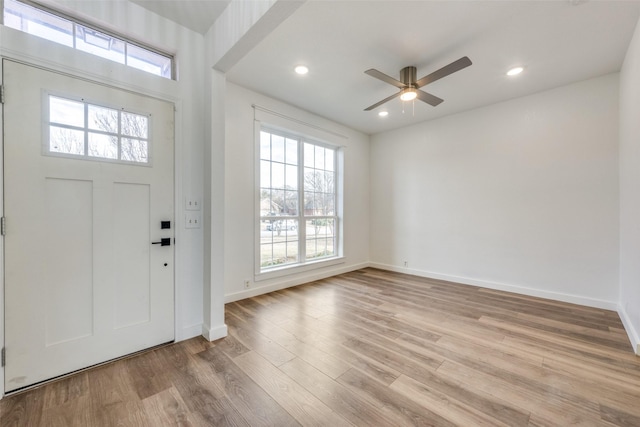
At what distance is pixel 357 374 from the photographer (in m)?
1.98

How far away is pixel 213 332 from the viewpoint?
247cm

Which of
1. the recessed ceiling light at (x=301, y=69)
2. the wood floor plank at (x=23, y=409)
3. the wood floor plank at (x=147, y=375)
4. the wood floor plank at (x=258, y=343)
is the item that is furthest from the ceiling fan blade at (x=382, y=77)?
the wood floor plank at (x=23, y=409)

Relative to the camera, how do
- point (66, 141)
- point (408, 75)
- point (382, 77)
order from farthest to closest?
point (408, 75) → point (382, 77) → point (66, 141)

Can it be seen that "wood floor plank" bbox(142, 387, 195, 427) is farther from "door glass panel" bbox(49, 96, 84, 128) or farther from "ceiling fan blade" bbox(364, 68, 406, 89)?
"ceiling fan blade" bbox(364, 68, 406, 89)

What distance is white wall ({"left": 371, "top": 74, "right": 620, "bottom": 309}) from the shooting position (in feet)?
10.9

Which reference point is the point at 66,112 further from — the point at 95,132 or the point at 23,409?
the point at 23,409

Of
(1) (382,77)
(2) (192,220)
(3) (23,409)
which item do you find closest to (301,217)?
(2) (192,220)

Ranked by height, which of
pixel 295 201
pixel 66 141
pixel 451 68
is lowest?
pixel 295 201

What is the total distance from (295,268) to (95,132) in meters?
3.09

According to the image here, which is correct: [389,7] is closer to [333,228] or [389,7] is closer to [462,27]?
[462,27]

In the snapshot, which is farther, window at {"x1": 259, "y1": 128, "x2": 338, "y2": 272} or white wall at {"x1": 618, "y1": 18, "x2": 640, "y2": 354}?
window at {"x1": 259, "y1": 128, "x2": 338, "y2": 272}

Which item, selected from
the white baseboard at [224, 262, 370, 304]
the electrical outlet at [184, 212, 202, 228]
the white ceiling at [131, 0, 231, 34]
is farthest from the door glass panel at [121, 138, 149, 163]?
the white baseboard at [224, 262, 370, 304]

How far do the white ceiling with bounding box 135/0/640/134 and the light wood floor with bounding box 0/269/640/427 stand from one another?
9.63ft

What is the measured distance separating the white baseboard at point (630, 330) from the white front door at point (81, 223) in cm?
415
